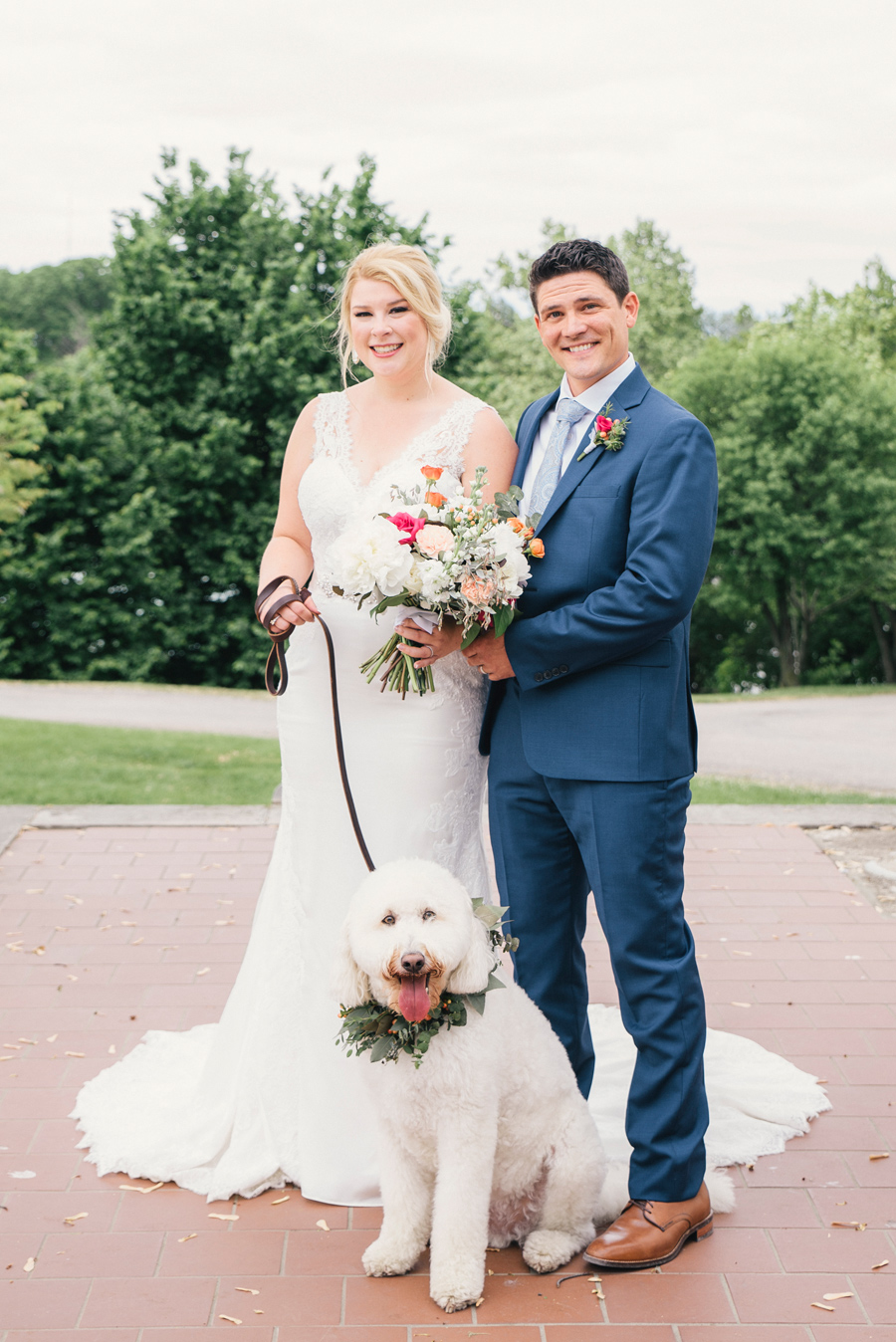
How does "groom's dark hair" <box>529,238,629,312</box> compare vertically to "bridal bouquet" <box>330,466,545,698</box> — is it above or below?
above

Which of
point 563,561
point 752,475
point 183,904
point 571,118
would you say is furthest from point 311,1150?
point 571,118

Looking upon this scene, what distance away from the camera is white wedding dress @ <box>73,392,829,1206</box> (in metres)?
3.43

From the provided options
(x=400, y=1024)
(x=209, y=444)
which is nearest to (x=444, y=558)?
(x=400, y=1024)

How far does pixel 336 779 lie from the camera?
138 inches

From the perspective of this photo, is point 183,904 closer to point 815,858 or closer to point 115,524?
point 815,858

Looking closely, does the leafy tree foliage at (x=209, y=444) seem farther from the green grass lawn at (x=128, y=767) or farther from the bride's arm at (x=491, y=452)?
the bride's arm at (x=491, y=452)

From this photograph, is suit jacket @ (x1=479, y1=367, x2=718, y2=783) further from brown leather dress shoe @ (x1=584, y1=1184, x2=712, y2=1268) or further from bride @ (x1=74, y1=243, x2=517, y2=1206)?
brown leather dress shoe @ (x1=584, y1=1184, x2=712, y2=1268)

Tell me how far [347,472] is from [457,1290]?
2193 mm

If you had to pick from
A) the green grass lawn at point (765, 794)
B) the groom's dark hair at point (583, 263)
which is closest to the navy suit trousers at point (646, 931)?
the groom's dark hair at point (583, 263)

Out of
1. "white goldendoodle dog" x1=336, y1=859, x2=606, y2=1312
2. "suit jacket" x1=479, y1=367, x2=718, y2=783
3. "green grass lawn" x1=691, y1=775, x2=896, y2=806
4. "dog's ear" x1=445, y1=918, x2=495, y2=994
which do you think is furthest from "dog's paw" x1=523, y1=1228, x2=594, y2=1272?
"green grass lawn" x1=691, y1=775, x2=896, y2=806

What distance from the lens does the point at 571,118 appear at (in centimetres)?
4012

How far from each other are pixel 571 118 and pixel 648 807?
41846 millimetres

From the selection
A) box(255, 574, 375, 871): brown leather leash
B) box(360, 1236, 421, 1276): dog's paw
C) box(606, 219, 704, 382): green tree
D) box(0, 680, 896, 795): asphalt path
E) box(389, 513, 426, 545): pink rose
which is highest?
box(606, 219, 704, 382): green tree

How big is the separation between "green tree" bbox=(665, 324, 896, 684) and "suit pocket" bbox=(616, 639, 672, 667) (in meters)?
21.3
